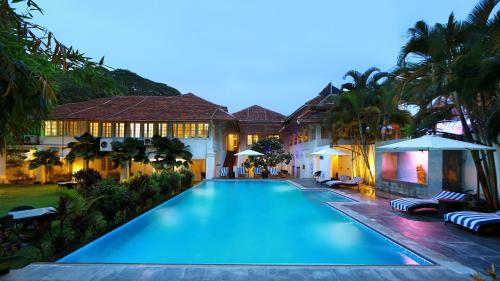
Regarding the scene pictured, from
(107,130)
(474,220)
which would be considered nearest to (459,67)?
(474,220)

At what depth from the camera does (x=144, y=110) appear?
27.4 m

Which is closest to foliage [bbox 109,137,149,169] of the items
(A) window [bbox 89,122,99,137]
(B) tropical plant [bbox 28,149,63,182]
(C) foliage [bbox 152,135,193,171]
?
(C) foliage [bbox 152,135,193,171]

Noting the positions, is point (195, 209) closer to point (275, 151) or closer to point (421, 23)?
point (421, 23)

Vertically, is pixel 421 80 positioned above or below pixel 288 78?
below

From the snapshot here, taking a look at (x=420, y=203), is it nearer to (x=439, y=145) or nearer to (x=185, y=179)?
(x=439, y=145)

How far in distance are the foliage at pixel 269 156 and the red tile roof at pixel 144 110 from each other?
518cm

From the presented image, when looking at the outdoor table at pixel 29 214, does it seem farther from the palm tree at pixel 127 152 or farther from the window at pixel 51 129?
the window at pixel 51 129

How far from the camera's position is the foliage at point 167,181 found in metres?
15.5

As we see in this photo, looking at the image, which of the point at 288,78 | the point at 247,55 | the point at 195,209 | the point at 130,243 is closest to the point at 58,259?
the point at 130,243

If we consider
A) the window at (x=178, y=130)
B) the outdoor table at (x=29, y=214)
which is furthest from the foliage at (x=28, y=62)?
the window at (x=178, y=130)

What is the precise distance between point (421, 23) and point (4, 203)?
17.5 meters

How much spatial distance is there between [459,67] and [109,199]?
10.5 metres

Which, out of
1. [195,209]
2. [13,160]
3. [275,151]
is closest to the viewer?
[195,209]

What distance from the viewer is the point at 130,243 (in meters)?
8.45
